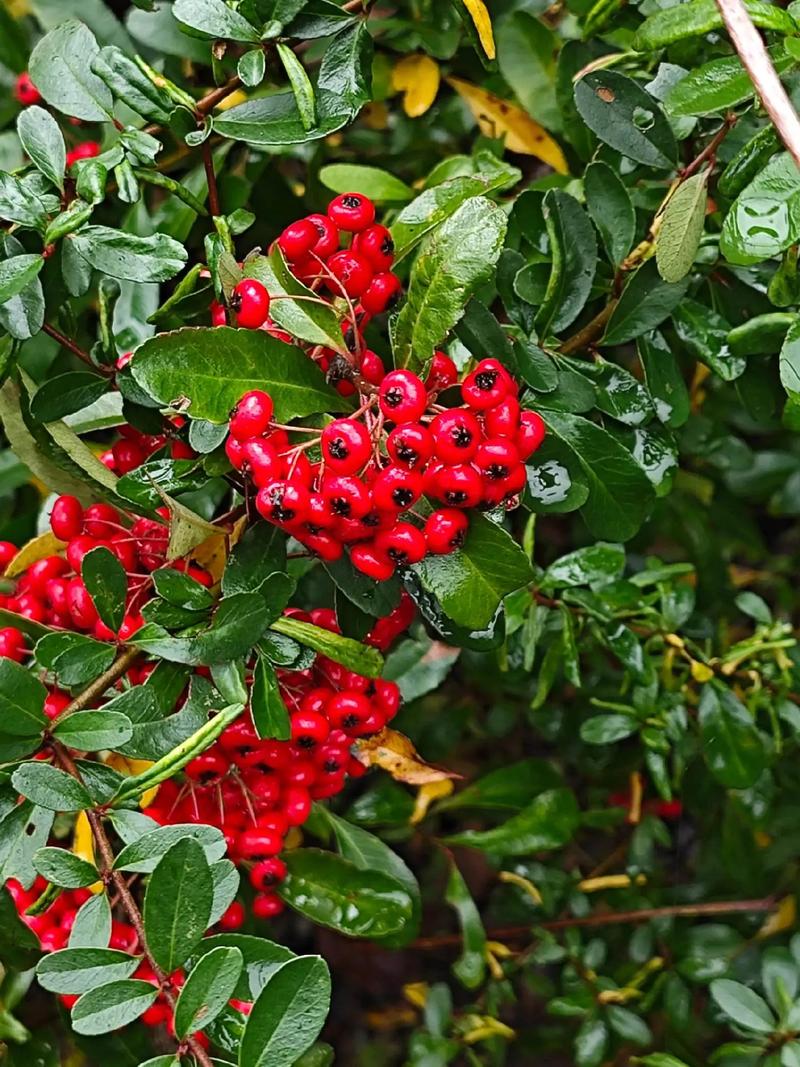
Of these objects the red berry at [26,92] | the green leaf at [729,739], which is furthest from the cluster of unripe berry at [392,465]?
the red berry at [26,92]

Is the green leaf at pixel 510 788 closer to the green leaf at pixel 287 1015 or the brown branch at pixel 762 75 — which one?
the green leaf at pixel 287 1015

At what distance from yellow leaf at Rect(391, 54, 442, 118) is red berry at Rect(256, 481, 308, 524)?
84 centimetres

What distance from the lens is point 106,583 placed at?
0.90 meters

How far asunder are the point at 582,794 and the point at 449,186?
4.77ft

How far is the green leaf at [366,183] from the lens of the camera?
130cm

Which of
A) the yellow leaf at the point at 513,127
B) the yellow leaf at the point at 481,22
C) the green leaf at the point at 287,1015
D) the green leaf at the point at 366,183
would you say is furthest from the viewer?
the yellow leaf at the point at 513,127

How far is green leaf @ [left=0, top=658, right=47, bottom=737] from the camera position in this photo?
853 millimetres

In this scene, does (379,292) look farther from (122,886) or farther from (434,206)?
(122,886)

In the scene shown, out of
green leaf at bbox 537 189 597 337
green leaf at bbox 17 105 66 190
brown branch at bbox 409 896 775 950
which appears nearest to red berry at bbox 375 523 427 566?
green leaf at bbox 537 189 597 337

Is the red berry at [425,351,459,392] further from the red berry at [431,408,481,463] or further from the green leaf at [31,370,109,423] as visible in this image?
the green leaf at [31,370,109,423]

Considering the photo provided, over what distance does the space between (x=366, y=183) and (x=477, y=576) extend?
0.64 m

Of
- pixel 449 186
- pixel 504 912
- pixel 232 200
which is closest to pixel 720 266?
pixel 449 186

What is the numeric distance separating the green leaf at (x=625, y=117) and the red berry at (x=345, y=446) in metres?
0.42

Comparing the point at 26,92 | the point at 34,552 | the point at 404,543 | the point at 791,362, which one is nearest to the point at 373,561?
the point at 404,543
